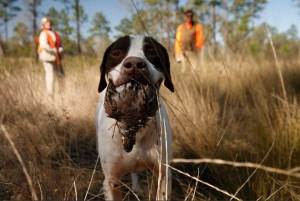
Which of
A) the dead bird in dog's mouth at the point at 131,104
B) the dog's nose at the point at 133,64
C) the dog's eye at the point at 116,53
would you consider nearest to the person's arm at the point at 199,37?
the dog's eye at the point at 116,53

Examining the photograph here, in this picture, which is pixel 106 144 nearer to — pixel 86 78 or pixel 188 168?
pixel 188 168

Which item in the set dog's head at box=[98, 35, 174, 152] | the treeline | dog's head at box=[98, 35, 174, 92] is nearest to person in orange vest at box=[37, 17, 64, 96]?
the treeline

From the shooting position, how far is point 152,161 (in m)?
2.18

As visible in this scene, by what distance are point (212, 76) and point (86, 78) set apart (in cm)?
229

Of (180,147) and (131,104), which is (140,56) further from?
(180,147)

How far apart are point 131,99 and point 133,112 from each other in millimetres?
67

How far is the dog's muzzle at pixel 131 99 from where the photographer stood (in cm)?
160

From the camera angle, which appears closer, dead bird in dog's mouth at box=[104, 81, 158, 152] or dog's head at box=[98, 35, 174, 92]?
dead bird in dog's mouth at box=[104, 81, 158, 152]

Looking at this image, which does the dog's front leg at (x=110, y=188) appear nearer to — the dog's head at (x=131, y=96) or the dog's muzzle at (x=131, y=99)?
the dog's head at (x=131, y=96)

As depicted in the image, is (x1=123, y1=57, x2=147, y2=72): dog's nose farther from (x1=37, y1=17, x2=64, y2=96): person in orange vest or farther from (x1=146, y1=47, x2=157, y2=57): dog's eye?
(x1=37, y1=17, x2=64, y2=96): person in orange vest

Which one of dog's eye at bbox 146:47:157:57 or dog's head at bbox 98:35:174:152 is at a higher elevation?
dog's eye at bbox 146:47:157:57

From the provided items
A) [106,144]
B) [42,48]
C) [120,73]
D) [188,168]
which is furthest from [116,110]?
[42,48]

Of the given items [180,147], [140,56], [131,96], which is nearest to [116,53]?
[140,56]

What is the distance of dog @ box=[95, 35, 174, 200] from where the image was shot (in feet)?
5.34
